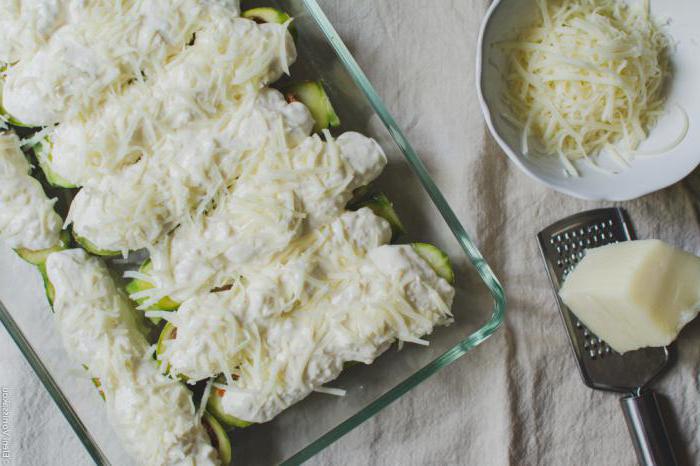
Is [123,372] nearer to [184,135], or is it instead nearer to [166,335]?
[166,335]

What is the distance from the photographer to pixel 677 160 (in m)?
1.48

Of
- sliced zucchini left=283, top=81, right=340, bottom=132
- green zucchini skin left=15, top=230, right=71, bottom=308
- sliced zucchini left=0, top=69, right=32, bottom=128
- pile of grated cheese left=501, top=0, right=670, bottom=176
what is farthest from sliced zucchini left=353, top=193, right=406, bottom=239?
sliced zucchini left=0, top=69, right=32, bottom=128

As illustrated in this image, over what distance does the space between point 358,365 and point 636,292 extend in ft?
2.02

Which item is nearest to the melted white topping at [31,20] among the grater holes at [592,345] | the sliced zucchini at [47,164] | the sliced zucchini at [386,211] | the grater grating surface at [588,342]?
the sliced zucchini at [47,164]

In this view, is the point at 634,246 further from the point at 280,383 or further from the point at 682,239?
the point at 280,383

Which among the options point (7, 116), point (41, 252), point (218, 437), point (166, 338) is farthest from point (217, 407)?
point (7, 116)

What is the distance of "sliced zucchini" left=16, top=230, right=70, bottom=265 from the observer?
144cm

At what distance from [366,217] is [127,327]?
1.77 ft

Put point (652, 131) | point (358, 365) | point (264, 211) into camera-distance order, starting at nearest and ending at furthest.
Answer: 1. point (264, 211)
2. point (358, 365)
3. point (652, 131)

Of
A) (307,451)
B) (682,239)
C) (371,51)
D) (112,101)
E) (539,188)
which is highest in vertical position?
(112,101)

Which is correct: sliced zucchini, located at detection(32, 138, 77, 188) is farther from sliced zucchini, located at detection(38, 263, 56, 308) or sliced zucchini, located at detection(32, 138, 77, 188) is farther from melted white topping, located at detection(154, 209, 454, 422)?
melted white topping, located at detection(154, 209, 454, 422)

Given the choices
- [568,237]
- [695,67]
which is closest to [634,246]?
[568,237]

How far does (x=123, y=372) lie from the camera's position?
1357 millimetres

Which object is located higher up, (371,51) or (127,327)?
(371,51)
